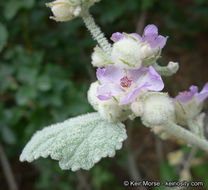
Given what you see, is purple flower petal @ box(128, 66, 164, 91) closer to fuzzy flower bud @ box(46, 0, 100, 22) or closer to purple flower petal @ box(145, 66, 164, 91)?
purple flower petal @ box(145, 66, 164, 91)

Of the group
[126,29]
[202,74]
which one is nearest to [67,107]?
[126,29]

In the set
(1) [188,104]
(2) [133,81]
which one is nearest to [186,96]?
(1) [188,104]

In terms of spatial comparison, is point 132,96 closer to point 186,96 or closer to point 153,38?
point 153,38

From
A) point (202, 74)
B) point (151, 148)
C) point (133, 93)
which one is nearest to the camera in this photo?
point (133, 93)

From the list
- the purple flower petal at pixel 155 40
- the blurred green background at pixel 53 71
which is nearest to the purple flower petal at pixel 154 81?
the purple flower petal at pixel 155 40

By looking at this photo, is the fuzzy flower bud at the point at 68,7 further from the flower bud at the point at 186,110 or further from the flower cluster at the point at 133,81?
the flower bud at the point at 186,110

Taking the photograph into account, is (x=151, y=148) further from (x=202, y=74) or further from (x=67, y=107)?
(x=67, y=107)
